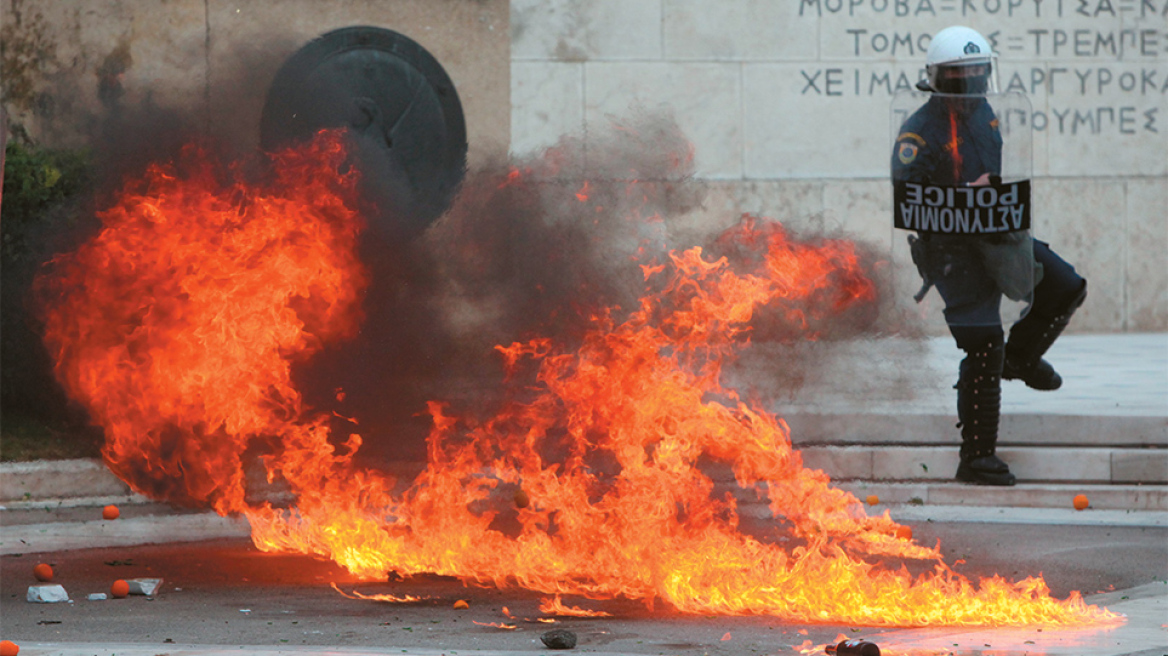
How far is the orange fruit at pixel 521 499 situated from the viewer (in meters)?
7.09

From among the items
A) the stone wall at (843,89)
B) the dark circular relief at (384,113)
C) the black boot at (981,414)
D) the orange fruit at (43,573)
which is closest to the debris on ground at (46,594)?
the orange fruit at (43,573)

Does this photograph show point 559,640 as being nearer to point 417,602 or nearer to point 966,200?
point 417,602

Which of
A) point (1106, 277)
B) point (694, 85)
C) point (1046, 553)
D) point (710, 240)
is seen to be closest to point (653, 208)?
point (710, 240)

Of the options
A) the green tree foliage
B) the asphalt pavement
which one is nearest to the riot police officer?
the asphalt pavement

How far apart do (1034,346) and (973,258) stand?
952 mm

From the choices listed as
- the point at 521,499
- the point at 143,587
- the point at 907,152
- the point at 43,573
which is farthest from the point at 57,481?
the point at 907,152

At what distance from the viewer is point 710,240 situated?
742cm

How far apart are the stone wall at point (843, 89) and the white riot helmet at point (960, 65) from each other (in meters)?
4.70

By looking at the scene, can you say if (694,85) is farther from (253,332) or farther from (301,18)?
(253,332)

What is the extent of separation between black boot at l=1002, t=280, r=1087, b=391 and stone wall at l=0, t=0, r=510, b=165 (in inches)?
119

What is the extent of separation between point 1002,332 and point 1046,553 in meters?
1.40

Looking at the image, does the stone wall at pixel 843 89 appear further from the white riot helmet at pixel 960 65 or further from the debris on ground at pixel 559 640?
the debris on ground at pixel 559 640

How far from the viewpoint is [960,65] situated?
7602mm

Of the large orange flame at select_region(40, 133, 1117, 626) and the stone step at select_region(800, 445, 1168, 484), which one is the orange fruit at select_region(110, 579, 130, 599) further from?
the stone step at select_region(800, 445, 1168, 484)
